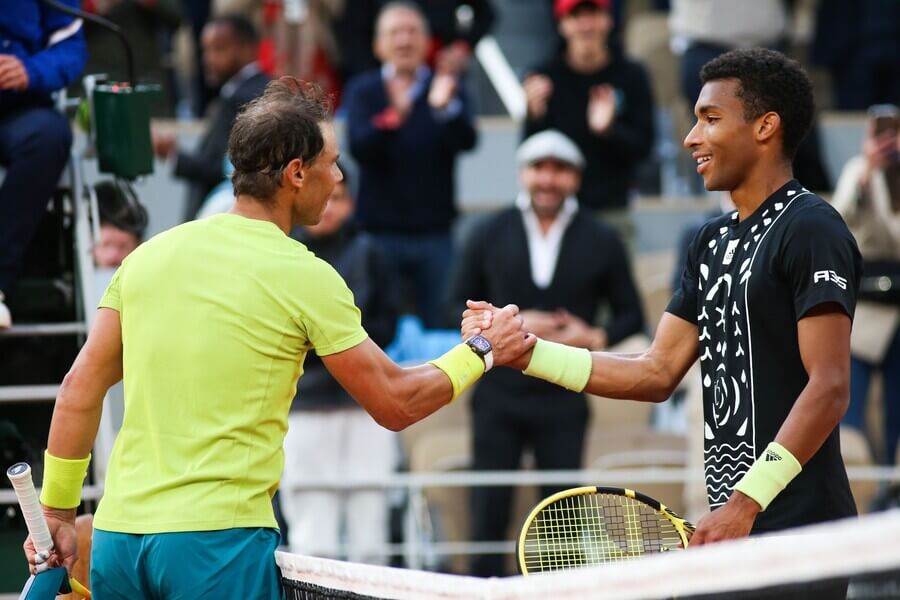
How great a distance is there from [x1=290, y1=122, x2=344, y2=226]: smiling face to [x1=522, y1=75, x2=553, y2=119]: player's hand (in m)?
5.53

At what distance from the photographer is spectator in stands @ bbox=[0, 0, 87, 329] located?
5.79 meters

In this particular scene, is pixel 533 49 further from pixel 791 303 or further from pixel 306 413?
pixel 791 303

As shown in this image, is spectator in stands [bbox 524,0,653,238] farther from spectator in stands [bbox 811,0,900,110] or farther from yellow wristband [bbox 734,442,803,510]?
yellow wristband [bbox 734,442,803,510]

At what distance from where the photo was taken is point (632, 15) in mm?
13398

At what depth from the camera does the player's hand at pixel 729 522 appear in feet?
12.9

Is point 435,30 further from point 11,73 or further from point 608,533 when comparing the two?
point 608,533

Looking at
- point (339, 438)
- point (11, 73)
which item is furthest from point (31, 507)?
point (339, 438)

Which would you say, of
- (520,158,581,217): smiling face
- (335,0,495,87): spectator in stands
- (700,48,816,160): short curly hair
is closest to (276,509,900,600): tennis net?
(700,48,816,160): short curly hair

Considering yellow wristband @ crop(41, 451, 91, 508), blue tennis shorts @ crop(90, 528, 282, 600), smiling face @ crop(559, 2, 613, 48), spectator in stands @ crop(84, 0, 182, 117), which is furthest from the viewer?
spectator in stands @ crop(84, 0, 182, 117)

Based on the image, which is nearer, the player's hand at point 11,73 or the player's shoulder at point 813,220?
the player's shoulder at point 813,220

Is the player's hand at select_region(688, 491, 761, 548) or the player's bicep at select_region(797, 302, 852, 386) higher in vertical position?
the player's bicep at select_region(797, 302, 852, 386)

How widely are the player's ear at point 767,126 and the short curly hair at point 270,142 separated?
1185 millimetres

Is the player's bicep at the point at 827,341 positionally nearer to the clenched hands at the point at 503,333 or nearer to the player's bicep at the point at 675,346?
the player's bicep at the point at 675,346

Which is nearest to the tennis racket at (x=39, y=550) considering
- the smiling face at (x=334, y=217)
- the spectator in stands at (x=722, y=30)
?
the smiling face at (x=334, y=217)
